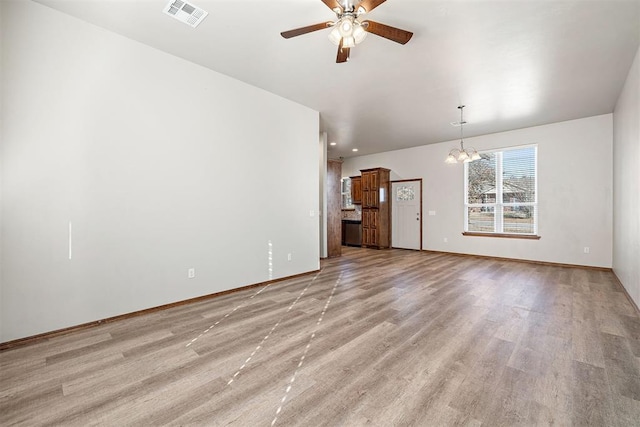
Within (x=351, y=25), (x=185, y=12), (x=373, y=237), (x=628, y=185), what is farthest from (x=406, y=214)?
(x=185, y=12)

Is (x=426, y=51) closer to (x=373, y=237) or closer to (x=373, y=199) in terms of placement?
(x=373, y=199)

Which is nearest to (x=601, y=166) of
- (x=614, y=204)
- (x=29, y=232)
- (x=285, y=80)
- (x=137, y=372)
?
(x=614, y=204)

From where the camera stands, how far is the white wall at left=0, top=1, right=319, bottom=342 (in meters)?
2.44

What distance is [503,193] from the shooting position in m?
6.60

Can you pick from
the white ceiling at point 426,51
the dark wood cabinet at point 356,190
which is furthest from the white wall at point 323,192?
the dark wood cabinet at point 356,190

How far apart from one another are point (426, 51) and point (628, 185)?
11.1ft

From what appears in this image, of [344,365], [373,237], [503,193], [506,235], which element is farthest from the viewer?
[373,237]

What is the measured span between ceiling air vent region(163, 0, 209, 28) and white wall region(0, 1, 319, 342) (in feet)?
2.53

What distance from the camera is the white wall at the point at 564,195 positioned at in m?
5.36

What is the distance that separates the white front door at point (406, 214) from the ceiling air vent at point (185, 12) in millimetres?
6794

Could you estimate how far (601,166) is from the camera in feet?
17.6

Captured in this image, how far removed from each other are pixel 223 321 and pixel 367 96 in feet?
12.8

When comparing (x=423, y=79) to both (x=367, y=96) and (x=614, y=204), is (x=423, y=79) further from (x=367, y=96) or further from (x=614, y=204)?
(x=614, y=204)

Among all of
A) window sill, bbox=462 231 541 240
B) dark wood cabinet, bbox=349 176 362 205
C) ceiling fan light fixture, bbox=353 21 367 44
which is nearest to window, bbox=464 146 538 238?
window sill, bbox=462 231 541 240
